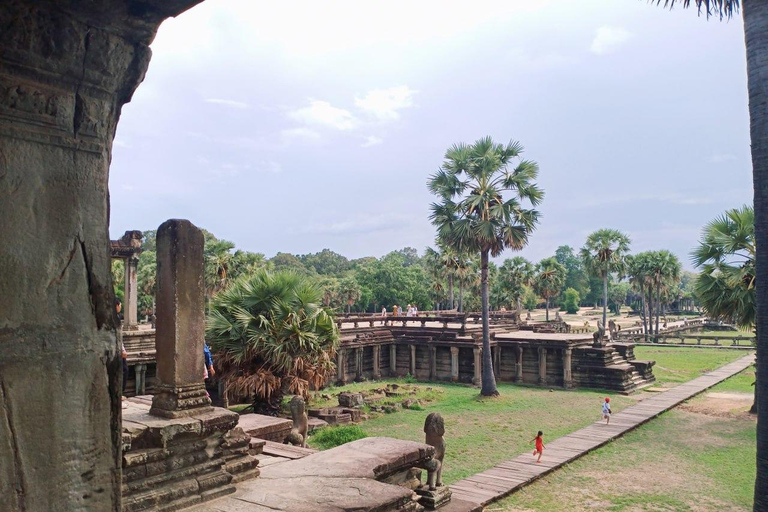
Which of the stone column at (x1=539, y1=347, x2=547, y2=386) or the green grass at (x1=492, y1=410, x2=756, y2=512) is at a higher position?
the stone column at (x1=539, y1=347, x2=547, y2=386)

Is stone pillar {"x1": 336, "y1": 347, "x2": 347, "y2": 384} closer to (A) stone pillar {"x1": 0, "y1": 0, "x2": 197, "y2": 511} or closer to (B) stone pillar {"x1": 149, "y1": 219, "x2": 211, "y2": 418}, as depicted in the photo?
(B) stone pillar {"x1": 149, "y1": 219, "x2": 211, "y2": 418}

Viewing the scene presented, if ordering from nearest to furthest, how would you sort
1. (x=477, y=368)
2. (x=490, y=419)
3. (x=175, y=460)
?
(x=175, y=460) < (x=490, y=419) < (x=477, y=368)

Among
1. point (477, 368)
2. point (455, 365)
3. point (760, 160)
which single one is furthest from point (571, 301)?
point (760, 160)

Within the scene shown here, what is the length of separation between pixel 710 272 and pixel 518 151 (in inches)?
313

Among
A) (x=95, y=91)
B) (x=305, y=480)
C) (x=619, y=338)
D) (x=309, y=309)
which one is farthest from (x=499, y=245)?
(x=619, y=338)

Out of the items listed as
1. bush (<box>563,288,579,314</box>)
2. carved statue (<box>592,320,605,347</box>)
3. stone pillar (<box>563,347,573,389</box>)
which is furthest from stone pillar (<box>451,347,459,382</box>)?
bush (<box>563,288,579,314</box>)

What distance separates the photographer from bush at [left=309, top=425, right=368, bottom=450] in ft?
48.5

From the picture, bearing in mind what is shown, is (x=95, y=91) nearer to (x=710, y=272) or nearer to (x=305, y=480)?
(x=305, y=480)

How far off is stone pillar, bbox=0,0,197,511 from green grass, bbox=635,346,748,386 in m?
27.1

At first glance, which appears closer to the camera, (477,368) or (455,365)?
(477,368)

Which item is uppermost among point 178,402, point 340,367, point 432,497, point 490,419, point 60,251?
point 60,251

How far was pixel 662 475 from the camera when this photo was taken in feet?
41.5

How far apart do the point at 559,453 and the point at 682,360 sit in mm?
23712

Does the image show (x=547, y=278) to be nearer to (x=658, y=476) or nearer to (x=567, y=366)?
(x=567, y=366)
